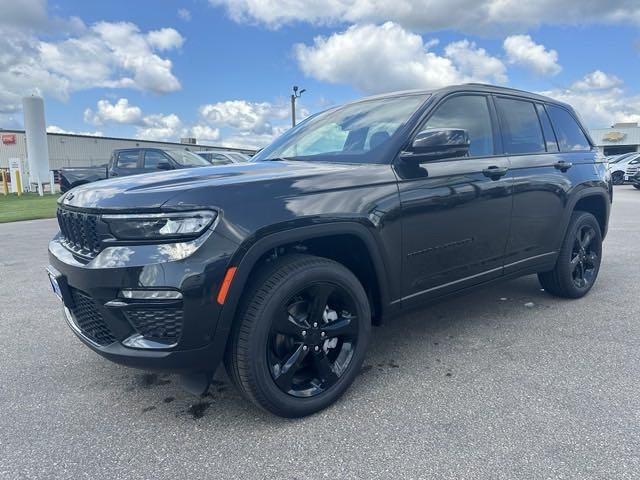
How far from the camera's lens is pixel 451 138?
2.86 metres

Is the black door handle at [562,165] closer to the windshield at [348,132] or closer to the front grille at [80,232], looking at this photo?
the windshield at [348,132]

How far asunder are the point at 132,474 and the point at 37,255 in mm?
6209

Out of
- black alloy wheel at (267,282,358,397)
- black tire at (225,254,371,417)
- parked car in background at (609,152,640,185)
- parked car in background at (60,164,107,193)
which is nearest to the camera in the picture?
black tire at (225,254,371,417)

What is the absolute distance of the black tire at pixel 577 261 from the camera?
169 inches

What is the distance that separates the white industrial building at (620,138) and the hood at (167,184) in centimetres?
6509

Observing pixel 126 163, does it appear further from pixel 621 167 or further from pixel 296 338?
pixel 621 167

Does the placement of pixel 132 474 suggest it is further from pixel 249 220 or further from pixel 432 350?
pixel 432 350

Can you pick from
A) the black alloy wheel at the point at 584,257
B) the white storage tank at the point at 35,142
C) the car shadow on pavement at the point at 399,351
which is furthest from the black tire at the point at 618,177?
the white storage tank at the point at 35,142

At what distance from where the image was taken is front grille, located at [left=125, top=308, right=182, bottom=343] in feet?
7.12

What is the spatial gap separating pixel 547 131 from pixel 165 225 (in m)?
3.49

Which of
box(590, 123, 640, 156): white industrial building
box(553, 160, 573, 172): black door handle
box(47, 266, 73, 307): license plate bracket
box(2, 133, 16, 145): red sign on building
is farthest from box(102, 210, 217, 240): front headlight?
box(590, 123, 640, 156): white industrial building

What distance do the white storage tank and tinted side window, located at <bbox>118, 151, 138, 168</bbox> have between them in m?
13.9

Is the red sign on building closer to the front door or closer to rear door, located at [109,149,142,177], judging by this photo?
rear door, located at [109,149,142,177]

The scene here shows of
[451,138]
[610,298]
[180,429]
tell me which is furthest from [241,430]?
[610,298]
